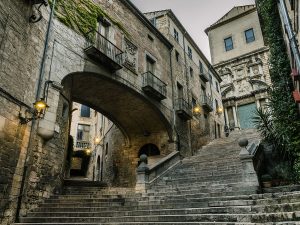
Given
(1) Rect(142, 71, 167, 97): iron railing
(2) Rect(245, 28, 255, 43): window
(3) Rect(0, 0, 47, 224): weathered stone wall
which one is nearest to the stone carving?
(1) Rect(142, 71, 167, 97): iron railing

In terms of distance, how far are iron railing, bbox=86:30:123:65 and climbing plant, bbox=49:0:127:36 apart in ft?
0.98

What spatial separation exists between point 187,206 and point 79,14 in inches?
387

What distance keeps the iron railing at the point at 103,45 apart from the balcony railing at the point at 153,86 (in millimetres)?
2145

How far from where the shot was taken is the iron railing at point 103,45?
12.2 meters

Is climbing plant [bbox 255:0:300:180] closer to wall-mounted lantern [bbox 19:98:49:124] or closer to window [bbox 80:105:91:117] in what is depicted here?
wall-mounted lantern [bbox 19:98:49:124]

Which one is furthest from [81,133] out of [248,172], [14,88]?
[248,172]

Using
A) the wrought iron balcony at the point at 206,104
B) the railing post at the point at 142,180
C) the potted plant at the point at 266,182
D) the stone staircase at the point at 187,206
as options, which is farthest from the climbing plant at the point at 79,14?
the wrought iron balcony at the point at 206,104

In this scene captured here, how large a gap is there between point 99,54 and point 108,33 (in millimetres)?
2519

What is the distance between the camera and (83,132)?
31.4 metres

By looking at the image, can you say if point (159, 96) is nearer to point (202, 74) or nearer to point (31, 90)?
point (31, 90)

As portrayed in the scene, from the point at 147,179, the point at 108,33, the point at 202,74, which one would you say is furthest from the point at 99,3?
the point at 202,74

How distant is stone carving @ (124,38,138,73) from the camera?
14.0 meters

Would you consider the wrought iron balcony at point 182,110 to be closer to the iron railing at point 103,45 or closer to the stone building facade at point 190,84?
the stone building facade at point 190,84

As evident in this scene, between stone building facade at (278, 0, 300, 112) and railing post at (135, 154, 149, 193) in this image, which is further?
railing post at (135, 154, 149, 193)
